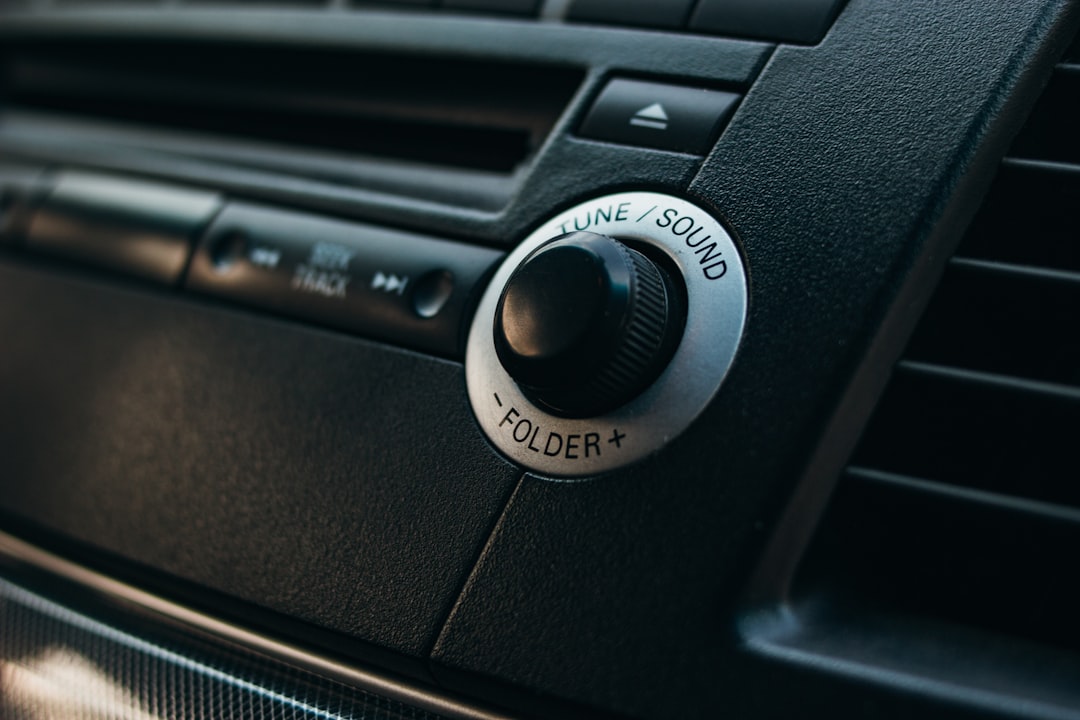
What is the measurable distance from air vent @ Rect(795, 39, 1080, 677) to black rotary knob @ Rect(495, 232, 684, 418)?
11cm

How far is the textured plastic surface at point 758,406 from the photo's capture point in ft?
1.31

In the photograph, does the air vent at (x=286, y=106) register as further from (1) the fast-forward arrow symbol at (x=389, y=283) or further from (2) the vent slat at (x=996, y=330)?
(2) the vent slat at (x=996, y=330)

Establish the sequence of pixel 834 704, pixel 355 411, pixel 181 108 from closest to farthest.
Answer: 1. pixel 834 704
2. pixel 355 411
3. pixel 181 108

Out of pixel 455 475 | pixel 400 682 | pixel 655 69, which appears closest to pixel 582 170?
pixel 655 69

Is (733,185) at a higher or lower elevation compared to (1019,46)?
lower

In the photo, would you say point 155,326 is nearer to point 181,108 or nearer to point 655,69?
point 181,108

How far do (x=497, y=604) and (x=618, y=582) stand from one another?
6cm

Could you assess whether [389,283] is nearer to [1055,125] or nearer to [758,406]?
[758,406]

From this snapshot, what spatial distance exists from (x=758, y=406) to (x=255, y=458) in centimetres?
28

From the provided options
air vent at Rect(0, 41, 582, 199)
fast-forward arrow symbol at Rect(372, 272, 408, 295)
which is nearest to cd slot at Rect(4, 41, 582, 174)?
air vent at Rect(0, 41, 582, 199)

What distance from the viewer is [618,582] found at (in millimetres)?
411

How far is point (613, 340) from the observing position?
400mm

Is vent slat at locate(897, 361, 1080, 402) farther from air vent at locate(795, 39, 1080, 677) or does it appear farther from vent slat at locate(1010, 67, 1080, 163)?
vent slat at locate(1010, 67, 1080, 163)

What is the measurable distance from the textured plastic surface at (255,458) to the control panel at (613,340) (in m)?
0.03
